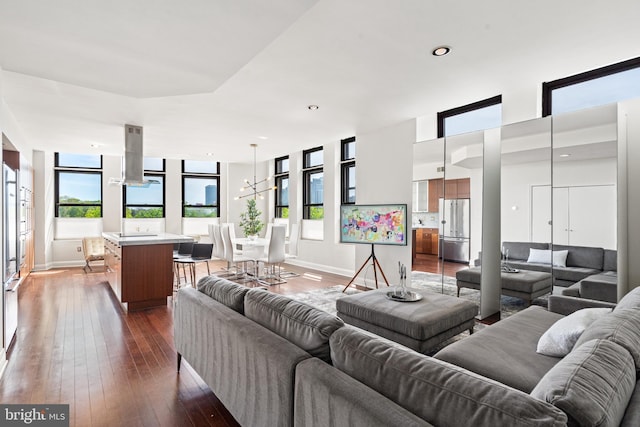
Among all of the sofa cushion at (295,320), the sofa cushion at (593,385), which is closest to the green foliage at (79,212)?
the sofa cushion at (295,320)

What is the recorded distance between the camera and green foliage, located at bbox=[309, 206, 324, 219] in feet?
25.5

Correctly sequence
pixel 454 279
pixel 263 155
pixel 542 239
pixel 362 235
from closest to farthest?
pixel 542 239 < pixel 454 279 < pixel 362 235 < pixel 263 155

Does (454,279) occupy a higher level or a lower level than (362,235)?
lower

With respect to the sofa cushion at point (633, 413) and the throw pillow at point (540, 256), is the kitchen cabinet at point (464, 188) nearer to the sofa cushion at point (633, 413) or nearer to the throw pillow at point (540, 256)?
the throw pillow at point (540, 256)

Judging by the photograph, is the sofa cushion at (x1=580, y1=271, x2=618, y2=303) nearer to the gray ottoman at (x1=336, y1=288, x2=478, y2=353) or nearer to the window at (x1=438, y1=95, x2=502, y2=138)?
the gray ottoman at (x1=336, y1=288, x2=478, y2=353)

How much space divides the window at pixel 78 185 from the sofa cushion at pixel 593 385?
9.25 m

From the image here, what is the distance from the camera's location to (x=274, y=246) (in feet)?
19.7

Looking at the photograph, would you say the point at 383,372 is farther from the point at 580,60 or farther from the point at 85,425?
the point at 580,60

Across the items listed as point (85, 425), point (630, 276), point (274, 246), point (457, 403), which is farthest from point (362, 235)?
point (457, 403)

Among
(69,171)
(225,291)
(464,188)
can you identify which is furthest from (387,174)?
(69,171)

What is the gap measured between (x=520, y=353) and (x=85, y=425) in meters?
2.62

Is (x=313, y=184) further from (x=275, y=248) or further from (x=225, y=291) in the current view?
(x=225, y=291)

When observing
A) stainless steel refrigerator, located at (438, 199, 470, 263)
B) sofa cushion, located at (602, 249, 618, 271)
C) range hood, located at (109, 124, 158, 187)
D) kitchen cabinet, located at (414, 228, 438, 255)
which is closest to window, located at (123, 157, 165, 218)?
range hood, located at (109, 124, 158, 187)

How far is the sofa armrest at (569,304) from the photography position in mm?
2639
